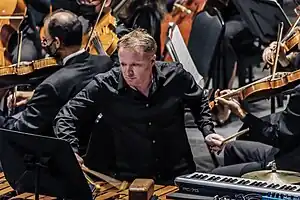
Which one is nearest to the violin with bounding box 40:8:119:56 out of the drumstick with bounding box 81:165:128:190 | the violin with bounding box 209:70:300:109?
the violin with bounding box 209:70:300:109

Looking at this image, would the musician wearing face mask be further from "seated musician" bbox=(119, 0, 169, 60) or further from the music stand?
"seated musician" bbox=(119, 0, 169, 60)

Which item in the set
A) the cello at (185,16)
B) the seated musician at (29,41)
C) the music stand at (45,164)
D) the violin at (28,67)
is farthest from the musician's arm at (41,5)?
the music stand at (45,164)

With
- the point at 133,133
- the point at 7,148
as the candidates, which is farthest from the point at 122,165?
the point at 7,148

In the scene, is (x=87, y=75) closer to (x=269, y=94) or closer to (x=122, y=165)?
(x=122, y=165)

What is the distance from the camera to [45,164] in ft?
8.66

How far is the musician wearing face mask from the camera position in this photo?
3.21 m

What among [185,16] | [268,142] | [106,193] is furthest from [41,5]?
[106,193]

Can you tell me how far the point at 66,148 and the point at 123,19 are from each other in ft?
9.76

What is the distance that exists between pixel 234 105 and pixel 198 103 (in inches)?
10.0

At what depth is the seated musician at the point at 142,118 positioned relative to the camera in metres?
3.31

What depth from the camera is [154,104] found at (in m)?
3.34

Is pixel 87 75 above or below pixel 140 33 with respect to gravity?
below

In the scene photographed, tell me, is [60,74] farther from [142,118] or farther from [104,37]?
[104,37]

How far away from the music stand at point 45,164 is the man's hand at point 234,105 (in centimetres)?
112
